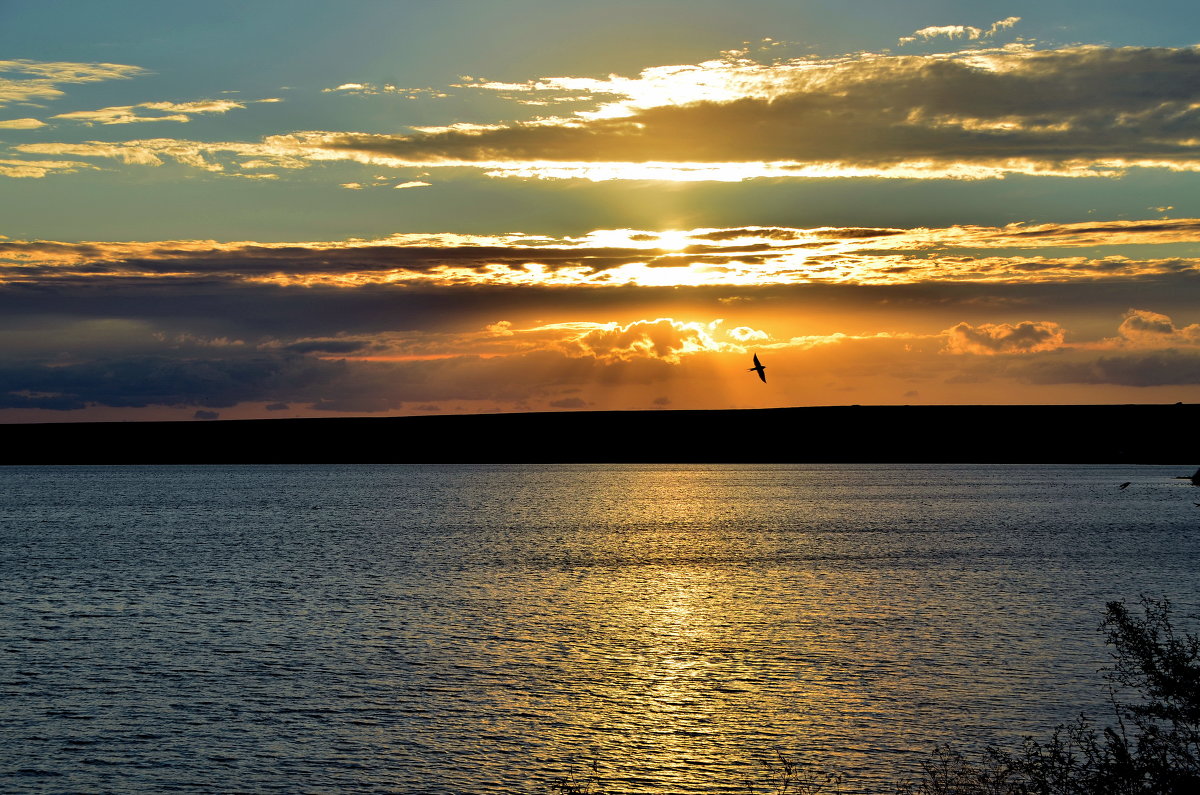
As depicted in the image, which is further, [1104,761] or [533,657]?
[533,657]

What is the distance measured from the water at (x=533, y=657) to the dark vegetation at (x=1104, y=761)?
0.87m

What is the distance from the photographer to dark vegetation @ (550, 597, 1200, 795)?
1906 centimetres

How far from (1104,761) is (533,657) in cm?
2232

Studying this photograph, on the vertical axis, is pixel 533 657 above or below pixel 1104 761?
below

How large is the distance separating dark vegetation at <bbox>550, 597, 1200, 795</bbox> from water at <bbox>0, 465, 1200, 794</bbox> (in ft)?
2.85

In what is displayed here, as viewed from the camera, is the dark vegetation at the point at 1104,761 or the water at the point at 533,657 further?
the water at the point at 533,657

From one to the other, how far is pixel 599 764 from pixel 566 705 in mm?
5739

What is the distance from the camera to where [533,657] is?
130 ft

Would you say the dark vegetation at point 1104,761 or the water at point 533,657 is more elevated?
the dark vegetation at point 1104,761

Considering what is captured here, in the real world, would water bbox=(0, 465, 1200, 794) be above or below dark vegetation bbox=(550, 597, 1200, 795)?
below

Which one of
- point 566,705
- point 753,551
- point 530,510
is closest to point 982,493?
point 530,510

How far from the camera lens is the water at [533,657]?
27.2 m

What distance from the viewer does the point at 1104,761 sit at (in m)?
21.0

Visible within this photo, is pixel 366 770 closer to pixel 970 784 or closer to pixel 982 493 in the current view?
pixel 970 784
